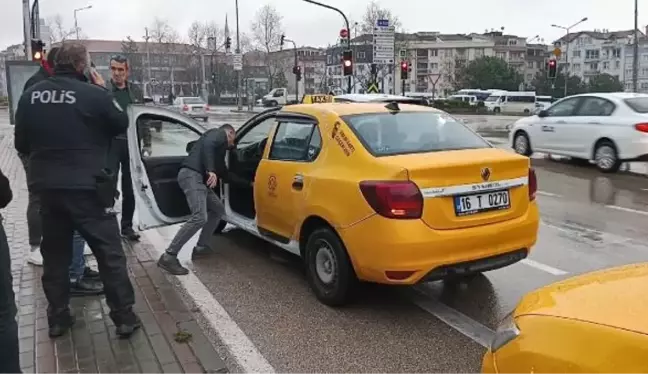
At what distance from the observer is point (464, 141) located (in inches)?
202

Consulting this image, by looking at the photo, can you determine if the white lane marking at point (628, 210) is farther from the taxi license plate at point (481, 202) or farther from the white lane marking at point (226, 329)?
the white lane marking at point (226, 329)

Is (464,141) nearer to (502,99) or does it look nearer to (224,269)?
(224,269)

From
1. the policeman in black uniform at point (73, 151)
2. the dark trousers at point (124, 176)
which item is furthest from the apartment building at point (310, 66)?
the policeman in black uniform at point (73, 151)

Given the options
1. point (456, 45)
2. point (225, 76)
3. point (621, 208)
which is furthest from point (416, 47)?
point (621, 208)

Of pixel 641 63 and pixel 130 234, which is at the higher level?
pixel 641 63

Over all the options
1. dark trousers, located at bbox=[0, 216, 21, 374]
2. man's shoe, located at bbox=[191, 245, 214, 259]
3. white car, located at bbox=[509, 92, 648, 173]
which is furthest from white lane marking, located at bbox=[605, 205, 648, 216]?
dark trousers, located at bbox=[0, 216, 21, 374]

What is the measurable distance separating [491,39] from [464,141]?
11869cm

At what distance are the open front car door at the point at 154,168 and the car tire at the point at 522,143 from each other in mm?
9805

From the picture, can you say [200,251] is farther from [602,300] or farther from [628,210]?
[628,210]

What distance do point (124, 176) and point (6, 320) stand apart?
389 cm

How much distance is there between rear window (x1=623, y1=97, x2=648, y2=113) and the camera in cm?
1194

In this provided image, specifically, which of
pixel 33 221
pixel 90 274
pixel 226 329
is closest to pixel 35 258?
pixel 33 221

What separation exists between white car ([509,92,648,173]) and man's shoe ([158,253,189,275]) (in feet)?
30.5

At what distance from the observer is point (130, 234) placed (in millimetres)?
6914
